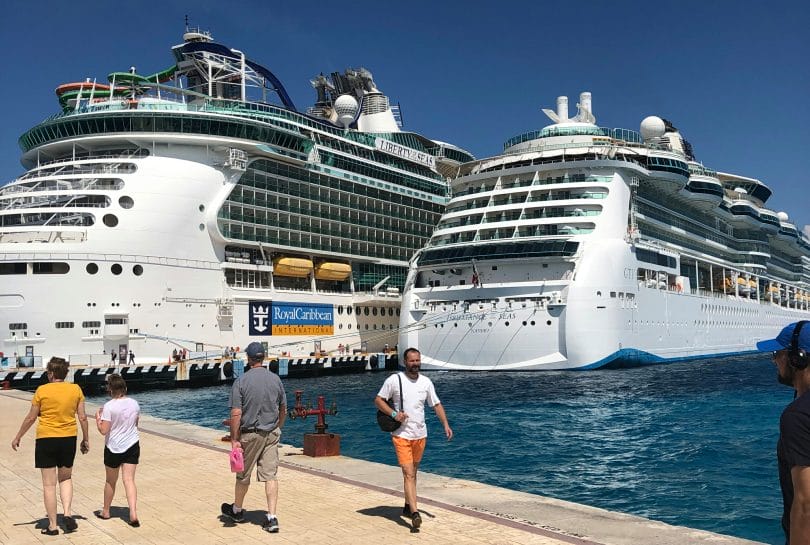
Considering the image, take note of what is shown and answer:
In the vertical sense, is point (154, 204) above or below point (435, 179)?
below

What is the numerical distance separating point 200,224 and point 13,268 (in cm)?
1095

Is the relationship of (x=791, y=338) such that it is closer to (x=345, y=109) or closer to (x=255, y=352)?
(x=255, y=352)

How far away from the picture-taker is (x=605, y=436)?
898 inches

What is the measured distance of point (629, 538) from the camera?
8469 millimetres

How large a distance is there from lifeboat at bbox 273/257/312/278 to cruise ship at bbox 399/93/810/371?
9.50 meters

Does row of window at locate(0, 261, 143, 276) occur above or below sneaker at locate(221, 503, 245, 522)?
above

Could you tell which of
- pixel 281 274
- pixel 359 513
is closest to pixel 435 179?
pixel 281 274

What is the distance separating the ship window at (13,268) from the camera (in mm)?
39000

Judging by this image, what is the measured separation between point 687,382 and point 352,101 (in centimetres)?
3900

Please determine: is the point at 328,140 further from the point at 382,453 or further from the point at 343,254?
the point at 382,453

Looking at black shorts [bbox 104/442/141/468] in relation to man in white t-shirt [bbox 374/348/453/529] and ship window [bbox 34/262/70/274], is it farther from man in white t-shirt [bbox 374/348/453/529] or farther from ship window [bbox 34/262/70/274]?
ship window [bbox 34/262/70/274]

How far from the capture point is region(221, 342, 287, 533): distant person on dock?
30.2 feet

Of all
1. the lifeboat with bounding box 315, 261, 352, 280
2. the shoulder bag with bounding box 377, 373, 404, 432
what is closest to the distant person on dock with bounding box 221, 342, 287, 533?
the shoulder bag with bounding box 377, 373, 404, 432

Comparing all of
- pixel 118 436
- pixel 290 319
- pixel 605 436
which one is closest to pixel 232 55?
pixel 290 319
